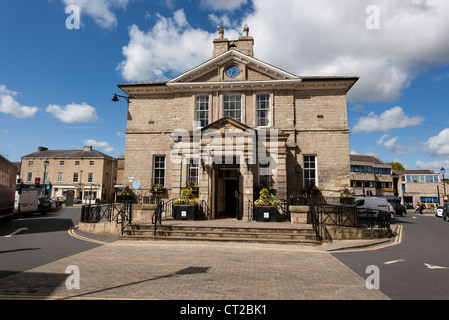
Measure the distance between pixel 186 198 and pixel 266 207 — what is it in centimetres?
444

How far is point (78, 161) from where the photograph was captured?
5038 cm

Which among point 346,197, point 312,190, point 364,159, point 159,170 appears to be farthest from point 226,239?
point 364,159

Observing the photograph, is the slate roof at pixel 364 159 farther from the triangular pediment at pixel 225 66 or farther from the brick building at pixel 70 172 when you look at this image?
the brick building at pixel 70 172

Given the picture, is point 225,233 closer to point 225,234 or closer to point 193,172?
point 225,234

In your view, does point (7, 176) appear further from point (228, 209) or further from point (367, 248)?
point (367, 248)

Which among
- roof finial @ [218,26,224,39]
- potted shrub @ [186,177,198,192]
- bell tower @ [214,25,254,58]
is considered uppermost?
roof finial @ [218,26,224,39]

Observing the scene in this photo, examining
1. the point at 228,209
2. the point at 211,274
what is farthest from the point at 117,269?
the point at 228,209

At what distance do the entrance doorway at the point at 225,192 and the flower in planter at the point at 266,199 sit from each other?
135cm

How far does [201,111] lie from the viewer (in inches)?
724

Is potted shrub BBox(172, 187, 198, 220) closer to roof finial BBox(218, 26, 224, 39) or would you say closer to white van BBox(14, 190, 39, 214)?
roof finial BBox(218, 26, 224, 39)

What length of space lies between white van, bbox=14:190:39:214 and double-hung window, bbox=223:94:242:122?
18.1 meters

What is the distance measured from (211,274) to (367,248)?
7338mm

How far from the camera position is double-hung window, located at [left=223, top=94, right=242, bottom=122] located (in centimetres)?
1798

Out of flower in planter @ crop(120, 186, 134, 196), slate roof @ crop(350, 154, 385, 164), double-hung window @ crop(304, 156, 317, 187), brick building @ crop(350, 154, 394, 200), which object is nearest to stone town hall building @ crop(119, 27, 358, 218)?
double-hung window @ crop(304, 156, 317, 187)
